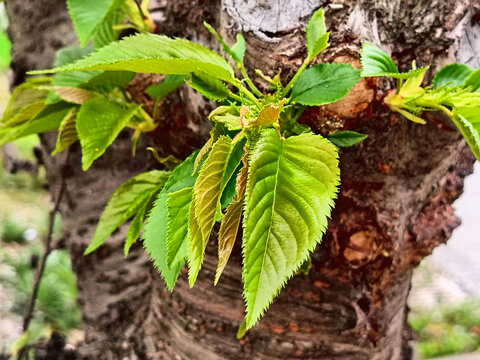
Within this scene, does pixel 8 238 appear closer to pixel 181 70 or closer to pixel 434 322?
pixel 434 322

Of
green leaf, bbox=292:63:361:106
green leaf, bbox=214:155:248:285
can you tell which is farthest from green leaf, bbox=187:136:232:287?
green leaf, bbox=292:63:361:106

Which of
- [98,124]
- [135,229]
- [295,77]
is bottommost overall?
[135,229]

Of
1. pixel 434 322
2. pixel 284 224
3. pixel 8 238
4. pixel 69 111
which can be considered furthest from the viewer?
pixel 8 238

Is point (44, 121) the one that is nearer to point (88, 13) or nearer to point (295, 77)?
point (88, 13)

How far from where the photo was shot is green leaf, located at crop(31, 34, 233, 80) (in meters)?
0.40

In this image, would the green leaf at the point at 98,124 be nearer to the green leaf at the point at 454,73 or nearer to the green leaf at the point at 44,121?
the green leaf at the point at 44,121

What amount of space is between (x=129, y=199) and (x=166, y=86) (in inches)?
7.2

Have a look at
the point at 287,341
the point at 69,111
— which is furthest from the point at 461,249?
the point at 69,111

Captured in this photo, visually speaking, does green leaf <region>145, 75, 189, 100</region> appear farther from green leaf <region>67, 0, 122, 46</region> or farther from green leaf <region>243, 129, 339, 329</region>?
green leaf <region>243, 129, 339, 329</region>

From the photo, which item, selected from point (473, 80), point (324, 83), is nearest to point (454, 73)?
point (473, 80)

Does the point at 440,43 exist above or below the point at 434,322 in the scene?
above

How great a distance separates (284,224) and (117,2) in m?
0.43

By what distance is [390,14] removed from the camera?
0.56 m

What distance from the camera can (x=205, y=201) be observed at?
0.39 m
